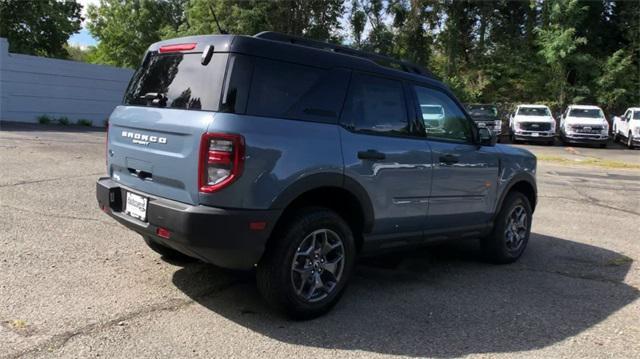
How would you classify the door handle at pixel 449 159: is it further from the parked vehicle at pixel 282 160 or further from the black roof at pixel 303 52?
the black roof at pixel 303 52

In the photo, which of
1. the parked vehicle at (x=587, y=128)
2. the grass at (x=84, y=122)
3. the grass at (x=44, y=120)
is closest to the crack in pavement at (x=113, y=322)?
the grass at (x=44, y=120)

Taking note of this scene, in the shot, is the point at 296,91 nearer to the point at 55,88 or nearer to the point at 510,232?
the point at 510,232

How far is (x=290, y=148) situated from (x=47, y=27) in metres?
33.2

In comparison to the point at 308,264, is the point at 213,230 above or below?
above

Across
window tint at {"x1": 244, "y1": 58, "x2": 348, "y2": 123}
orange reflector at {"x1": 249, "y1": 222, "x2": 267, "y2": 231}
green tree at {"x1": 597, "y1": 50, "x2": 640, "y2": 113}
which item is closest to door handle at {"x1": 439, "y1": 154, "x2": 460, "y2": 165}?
window tint at {"x1": 244, "y1": 58, "x2": 348, "y2": 123}

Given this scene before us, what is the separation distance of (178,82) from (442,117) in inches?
97.7

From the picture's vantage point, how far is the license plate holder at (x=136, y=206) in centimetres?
420

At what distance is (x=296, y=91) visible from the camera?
13.8 ft

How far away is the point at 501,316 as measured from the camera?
15.1 feet

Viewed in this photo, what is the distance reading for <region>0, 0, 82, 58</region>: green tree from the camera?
31298 millimetres

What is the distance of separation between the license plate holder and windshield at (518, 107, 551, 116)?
24787 millimetres

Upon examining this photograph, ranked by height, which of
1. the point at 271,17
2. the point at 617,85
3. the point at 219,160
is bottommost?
the point at 219,160

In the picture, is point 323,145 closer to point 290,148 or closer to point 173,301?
point 290,148

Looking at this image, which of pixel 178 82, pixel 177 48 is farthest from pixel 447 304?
pixel 177 48
